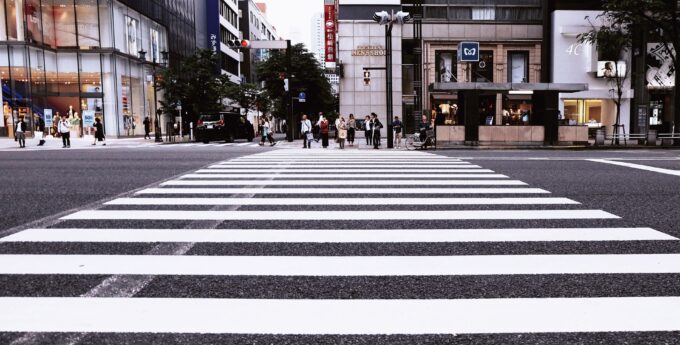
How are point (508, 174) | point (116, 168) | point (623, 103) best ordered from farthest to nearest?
point (623, 103) → point (116, 168) → point (508, 174)

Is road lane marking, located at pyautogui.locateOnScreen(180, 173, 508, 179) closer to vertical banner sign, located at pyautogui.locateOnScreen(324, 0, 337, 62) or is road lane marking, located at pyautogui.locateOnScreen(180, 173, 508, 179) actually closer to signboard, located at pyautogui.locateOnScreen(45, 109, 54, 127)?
vertical banner sign, located at pyautogui.locateOnScreen(324, 0, 337, 62)

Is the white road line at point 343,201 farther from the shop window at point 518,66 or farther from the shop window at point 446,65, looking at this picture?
the shop window at point 518,66

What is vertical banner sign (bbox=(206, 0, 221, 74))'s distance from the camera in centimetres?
6662

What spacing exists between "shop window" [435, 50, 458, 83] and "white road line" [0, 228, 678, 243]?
1391 inches

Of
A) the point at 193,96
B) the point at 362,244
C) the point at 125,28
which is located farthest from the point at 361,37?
the point at 362,244

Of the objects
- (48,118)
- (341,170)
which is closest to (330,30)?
(48,118)

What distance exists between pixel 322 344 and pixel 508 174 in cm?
948

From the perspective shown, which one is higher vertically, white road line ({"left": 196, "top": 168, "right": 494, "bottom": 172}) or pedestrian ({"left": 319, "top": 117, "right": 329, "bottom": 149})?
pedestrian ({"left": 319, "top": 117, "right": 329, "bottom": 149})

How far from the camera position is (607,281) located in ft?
12.9

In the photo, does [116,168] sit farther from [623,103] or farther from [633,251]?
[623,103]

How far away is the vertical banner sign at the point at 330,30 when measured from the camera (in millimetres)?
40375

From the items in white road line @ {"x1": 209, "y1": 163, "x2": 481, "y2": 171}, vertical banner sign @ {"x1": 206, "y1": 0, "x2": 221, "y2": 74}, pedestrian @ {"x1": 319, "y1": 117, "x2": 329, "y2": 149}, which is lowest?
white road line @ {"x1": 209, "y1": 163, "x2": 481, "y2": 171}

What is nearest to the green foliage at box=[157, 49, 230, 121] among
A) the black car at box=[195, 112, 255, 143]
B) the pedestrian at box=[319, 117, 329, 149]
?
the black car at box=[195, 112, 255, 143]

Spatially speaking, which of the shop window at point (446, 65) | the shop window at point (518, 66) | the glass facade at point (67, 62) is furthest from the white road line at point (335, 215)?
the shop window at point (518, 66)
